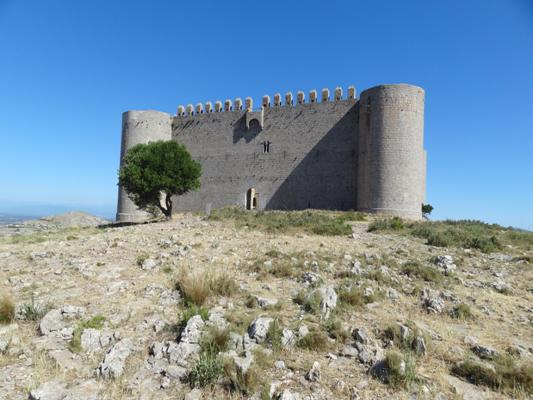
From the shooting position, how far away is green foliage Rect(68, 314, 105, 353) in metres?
3.90

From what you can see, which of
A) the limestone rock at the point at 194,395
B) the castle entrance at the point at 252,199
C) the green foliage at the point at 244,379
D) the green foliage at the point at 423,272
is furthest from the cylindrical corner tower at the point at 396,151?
the limestone rock at the point at 194,395

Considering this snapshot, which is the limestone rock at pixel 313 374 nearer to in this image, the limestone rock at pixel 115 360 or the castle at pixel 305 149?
the limestone rock at pixel 115 360

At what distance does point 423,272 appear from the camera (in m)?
6.69

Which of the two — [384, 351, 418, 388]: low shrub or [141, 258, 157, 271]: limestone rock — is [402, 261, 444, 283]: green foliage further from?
[141, 258, 157, 271]: limestone rock

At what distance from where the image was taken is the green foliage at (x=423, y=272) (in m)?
6.53

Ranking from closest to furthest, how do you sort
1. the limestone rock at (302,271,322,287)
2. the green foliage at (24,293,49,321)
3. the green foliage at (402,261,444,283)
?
the green foliage at (24,293,49,321) → the limestone rock at (302,271,322,287) → the green foliage at (402,261,444,283)

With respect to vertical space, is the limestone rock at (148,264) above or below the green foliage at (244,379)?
above

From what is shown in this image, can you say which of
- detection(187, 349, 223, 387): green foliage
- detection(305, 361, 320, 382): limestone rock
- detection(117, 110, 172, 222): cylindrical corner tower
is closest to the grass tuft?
detection(305, 361, 320, 382): limestone rock

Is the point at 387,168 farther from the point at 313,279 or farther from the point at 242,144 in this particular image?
the point at 313,279

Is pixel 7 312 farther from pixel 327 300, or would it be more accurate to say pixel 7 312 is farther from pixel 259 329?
pixel 327 300

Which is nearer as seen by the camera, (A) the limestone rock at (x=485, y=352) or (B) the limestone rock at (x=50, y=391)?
(B) the limestone rock at (x=50, y=391)

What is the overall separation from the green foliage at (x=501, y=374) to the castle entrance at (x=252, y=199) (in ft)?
74.6

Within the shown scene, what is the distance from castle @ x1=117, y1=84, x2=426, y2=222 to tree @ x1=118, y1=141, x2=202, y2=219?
7.02 m

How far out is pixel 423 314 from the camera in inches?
198
